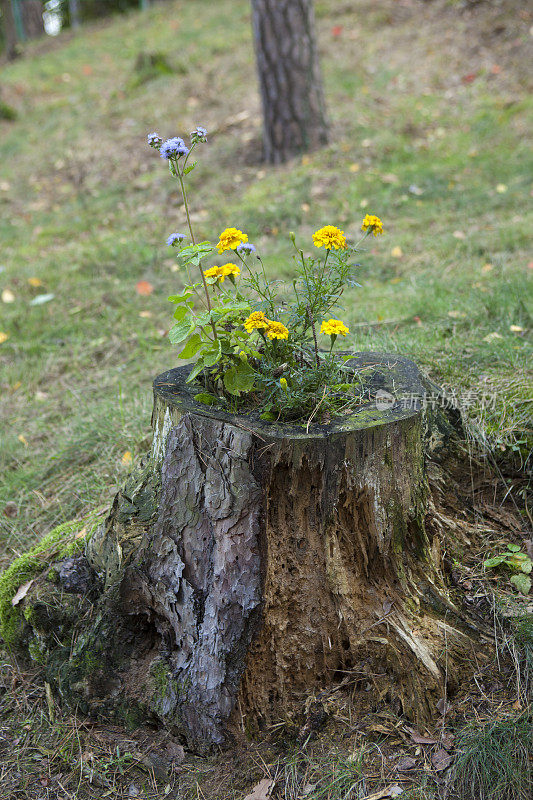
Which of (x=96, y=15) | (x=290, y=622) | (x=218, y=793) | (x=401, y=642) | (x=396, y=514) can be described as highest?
(x=96, y=15)

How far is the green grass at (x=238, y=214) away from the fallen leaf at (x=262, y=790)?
145 cm

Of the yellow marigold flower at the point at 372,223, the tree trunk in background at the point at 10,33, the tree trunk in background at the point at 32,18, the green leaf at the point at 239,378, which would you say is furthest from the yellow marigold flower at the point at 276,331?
the tree trunk in background at the point at 32,18

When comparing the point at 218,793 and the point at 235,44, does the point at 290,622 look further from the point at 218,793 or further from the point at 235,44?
the point at 235,44

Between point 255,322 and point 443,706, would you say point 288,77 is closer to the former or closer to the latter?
point 255,322

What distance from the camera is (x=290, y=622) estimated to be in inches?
81.1

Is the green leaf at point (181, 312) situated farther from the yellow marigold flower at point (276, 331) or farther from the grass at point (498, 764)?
the grass at point (498, 764)

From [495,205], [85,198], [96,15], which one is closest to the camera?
[495,205]

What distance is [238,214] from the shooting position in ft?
19.4

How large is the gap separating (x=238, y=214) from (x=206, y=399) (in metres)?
4.16

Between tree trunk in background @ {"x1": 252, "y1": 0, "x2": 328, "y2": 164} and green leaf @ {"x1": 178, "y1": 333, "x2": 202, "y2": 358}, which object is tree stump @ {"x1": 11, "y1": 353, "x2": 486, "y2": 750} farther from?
tree trunk in background @ {"x1": 252, "y1": 0, "x2": 328, "y2": 164}

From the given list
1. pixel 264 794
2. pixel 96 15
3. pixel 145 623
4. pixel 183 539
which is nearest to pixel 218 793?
pixel 264 794

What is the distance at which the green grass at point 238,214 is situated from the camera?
332 cm

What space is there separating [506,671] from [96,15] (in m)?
18.6

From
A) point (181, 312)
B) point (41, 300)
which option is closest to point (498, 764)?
point (181, 312)
